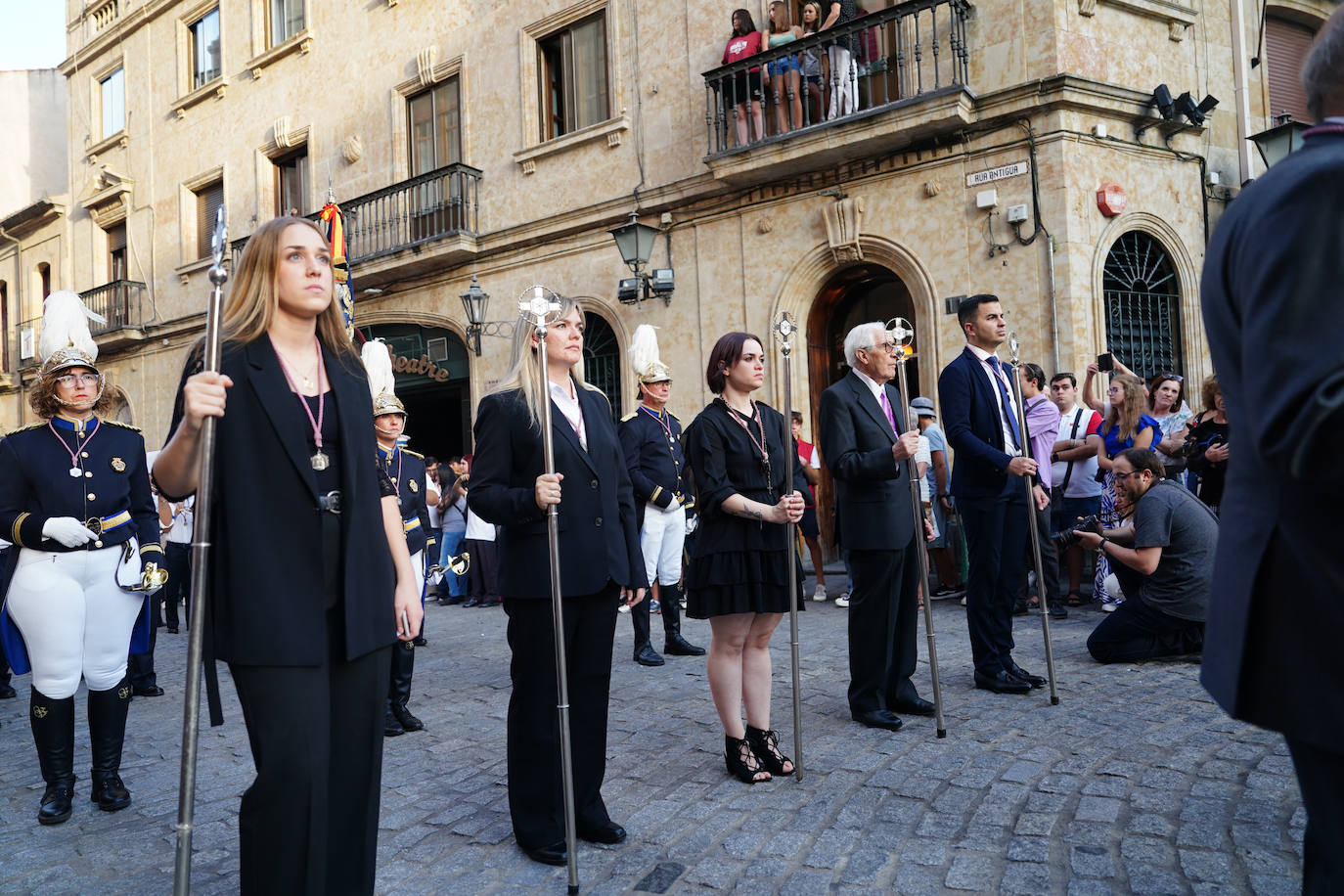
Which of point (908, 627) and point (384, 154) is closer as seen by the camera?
point (908, 627)

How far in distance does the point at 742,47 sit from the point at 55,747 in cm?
1102

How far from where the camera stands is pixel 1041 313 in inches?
435

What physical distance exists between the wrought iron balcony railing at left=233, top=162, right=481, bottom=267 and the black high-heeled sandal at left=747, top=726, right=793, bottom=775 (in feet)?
43.0

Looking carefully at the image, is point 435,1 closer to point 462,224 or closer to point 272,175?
point 462,224

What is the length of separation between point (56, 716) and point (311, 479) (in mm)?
3046

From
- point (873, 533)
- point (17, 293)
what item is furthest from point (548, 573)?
point (17, 293)

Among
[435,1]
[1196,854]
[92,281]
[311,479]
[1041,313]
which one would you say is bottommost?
[1196,854]

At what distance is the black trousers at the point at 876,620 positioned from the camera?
5.32m

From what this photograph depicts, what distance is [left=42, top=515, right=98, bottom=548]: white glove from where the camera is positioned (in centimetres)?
459

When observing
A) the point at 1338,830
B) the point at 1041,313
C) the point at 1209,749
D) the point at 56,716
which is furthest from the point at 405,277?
the point at 1338,830

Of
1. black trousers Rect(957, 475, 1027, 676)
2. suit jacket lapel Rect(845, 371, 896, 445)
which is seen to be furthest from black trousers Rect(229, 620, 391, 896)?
black trousers Rect(957, 475, 1027, 676)

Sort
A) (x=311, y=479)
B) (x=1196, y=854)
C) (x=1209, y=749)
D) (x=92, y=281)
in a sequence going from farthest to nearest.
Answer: (x=92, y=281) → (x=1209, y=749) → (x=1196, y=854) → (x=311, y=479)

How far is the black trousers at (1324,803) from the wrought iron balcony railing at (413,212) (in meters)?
15.7

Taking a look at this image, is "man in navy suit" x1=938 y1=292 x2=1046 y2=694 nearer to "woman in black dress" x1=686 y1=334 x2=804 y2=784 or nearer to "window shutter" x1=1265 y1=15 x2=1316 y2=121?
"woman in black dress" x1=686 y1=334 x2=804 y2=784
